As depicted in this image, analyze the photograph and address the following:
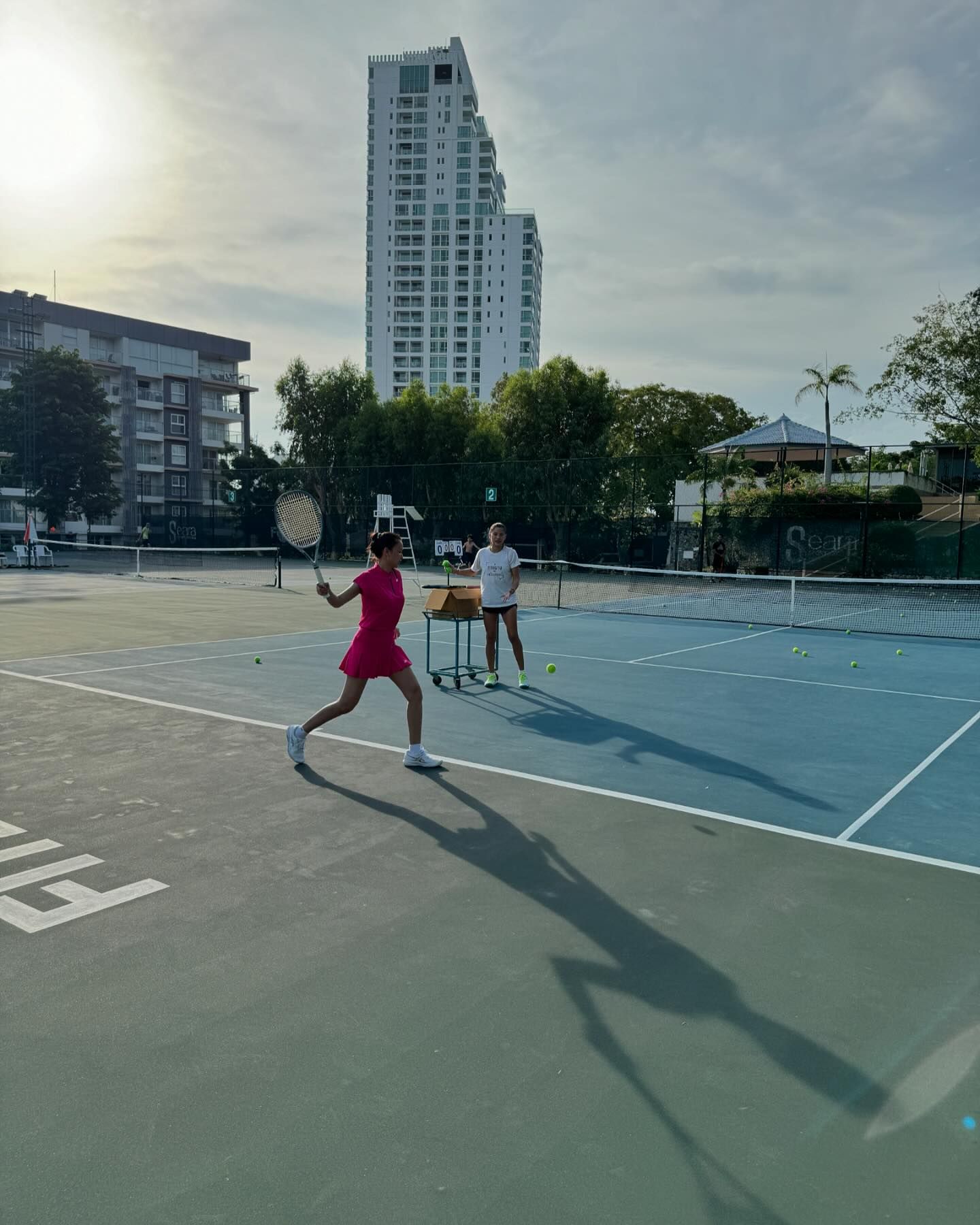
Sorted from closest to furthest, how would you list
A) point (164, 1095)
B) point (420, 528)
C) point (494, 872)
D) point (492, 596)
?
point (164, 1095), point (494, 872), point (492, 596), point (420, 528)

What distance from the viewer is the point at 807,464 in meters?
49.3

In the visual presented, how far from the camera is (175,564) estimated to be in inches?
1715

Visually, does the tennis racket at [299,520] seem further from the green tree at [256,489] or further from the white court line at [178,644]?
the green tree at [256,489]

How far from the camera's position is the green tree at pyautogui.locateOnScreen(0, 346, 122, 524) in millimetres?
51812

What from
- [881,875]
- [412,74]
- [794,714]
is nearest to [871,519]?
[794,714]

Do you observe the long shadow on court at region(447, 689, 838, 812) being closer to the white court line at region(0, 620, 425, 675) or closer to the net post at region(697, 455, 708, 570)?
the white court line at region(0, 620, 425, 675)

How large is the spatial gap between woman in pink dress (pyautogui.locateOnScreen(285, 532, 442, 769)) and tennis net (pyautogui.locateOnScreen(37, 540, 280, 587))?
20003 millimetres

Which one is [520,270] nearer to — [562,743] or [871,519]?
[871,519]

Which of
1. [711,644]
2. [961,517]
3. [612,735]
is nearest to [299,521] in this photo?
[612,735]

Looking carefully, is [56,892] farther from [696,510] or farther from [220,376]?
[220,376]

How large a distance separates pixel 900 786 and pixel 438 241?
129153mm

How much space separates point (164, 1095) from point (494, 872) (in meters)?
2.19

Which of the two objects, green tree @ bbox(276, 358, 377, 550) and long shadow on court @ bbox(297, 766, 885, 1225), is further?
green tree @ bbox(276, 358, 377, 550)

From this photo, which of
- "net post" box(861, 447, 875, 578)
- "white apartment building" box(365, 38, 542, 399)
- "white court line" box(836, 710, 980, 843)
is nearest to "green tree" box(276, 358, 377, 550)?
"net post" box(861, 447, 875, 578)
